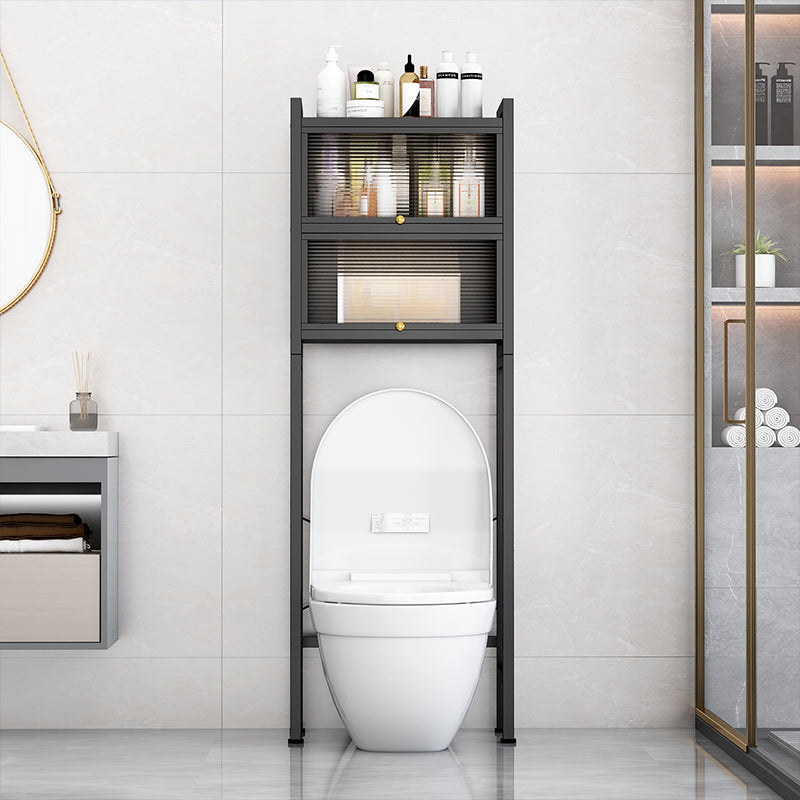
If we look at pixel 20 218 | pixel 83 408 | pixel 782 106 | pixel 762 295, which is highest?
pixel 782 106

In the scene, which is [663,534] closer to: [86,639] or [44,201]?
[86,639]

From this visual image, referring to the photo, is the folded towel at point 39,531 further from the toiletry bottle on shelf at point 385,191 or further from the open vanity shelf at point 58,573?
the toiletry bottle on shelf at point 385,191

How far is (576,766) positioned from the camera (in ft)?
8.77

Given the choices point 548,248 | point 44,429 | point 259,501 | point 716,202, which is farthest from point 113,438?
point 716,202

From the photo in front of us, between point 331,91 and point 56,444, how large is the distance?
50.2 inches

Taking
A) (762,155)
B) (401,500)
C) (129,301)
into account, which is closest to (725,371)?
(762,155)

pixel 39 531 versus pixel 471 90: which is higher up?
pixel 471 90

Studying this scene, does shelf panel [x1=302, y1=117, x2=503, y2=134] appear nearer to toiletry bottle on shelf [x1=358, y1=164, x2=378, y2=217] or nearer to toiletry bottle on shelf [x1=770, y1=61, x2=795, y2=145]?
toiletry bottle on shelf [x1=358, y1=164, x2=378, y2=217]

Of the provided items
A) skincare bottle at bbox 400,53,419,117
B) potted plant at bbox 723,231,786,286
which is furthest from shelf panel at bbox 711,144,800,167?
skincare bottle at bbox 400,53,419,117

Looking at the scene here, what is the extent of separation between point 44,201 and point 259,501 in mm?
1136

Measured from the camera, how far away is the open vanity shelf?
278cm

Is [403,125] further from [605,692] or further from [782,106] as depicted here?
[605,692]

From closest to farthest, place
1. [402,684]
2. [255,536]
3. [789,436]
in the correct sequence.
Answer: [789,436] → [402,684] → [255,536]

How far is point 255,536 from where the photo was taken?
3059 mm
